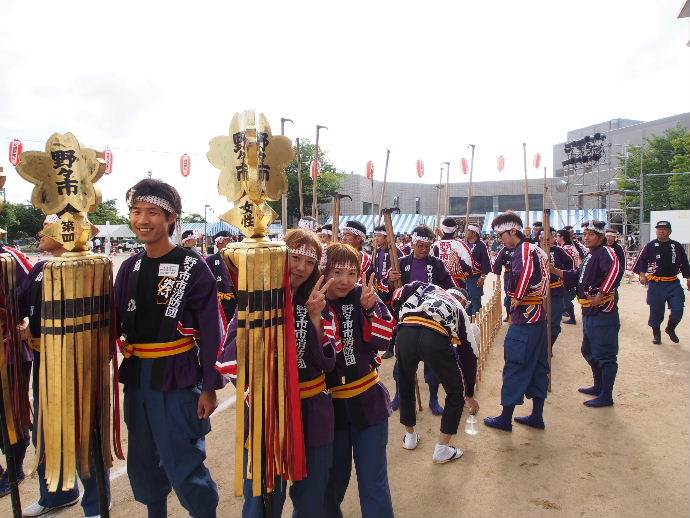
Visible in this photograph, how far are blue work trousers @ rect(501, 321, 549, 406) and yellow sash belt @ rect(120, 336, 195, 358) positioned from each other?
9.97 feet

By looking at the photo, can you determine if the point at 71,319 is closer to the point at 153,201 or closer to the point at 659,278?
the point at 153,201

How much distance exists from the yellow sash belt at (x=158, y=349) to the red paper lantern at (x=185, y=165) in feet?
65.2

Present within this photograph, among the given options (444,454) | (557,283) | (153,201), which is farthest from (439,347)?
(557,283)

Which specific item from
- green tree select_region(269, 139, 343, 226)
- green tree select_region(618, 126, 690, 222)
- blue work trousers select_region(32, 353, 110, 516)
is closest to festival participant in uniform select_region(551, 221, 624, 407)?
blue work trousers select_region(32, 353, 110, 516)

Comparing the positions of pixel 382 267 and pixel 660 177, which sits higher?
pixel 660 177

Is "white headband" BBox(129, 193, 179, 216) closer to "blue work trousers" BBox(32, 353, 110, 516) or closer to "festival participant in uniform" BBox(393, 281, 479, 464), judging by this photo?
"blue work trousers" BBox(32, 353, 110, 516)

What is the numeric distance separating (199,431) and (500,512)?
204cm

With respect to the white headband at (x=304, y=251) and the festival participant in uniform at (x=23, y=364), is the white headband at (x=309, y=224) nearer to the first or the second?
the festival participant in uniform at (x=23, y=364)

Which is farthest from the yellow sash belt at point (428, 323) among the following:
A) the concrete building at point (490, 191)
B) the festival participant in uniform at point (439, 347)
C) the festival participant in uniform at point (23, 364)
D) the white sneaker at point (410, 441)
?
the concrete building at point (490, 191)

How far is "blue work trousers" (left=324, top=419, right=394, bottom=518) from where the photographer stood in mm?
2426

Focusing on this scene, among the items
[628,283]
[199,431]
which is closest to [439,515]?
[199,431]

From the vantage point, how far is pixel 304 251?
221cm

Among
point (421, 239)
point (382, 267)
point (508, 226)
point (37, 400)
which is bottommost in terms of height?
point (37, 400)

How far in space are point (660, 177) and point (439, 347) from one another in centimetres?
3039
